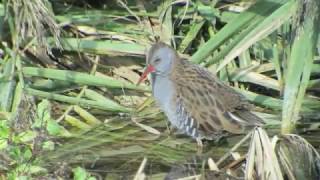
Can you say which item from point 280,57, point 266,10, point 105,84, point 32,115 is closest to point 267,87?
point 280,57

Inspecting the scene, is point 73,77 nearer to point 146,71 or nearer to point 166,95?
point 146,71

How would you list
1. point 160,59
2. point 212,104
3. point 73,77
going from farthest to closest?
1. point 73,77
2. point 160,59
3. point 212,104

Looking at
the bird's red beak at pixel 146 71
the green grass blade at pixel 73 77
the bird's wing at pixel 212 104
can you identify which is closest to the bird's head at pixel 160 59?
the bird's red beak at pixel 146 71

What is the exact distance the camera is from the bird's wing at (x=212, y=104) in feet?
18.8

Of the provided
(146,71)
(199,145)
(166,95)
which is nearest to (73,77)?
(146,71)

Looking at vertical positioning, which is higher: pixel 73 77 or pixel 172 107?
pixel 73 77

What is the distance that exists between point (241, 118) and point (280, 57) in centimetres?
71

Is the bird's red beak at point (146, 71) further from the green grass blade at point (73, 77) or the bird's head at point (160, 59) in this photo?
the green grass blade at point (73, 77)

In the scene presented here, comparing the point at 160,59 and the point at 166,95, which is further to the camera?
the point at 160,59

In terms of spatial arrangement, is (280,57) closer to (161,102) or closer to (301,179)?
(161,102)

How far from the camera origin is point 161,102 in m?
5.89

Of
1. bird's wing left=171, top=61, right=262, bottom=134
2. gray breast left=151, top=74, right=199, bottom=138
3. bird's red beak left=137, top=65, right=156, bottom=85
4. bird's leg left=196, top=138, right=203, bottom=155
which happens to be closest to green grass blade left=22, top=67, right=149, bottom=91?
bird's red beak left=137, top=65, right=156, bottom=85

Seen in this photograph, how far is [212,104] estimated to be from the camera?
19.1 feet

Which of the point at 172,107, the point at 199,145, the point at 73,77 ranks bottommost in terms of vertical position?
the point at 199,145
